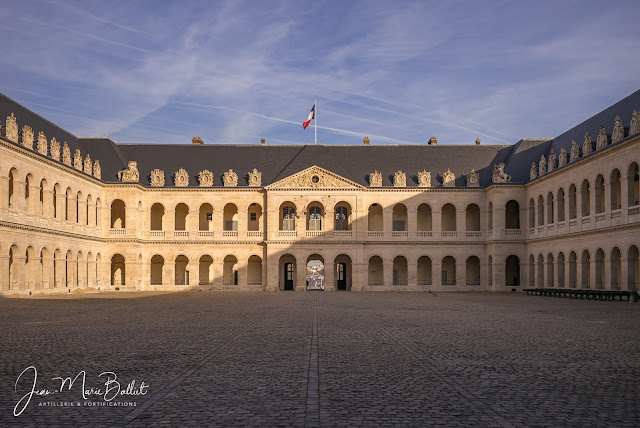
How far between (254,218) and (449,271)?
842 inches

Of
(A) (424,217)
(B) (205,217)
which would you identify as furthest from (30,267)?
(A) (424,217)

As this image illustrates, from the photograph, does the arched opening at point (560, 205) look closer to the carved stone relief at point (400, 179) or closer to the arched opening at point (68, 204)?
the carved stone relief at point (400, 179)

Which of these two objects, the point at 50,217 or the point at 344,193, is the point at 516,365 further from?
the point at 344,193

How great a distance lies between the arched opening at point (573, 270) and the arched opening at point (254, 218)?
3145 centimetres

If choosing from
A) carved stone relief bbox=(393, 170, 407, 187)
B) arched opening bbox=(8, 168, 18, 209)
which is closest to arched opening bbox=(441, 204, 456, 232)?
carved stone relief bbox=(393, 170, 407, 187)

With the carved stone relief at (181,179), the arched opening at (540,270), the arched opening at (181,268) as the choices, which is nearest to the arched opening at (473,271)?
the arched opening at (540,270)

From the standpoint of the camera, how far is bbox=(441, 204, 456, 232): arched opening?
69000mm

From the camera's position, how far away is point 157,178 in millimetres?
67188

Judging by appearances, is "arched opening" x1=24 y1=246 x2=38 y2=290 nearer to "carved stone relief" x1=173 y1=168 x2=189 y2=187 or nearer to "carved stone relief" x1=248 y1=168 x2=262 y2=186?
"carved stone relief" x1=173 y1=168 x2=189 y2=187

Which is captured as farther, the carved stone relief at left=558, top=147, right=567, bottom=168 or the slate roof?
the slate roof

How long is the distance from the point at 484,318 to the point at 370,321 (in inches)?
204

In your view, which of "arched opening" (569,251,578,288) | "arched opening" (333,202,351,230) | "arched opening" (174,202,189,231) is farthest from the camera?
"arched opening" (174,202,189,231)

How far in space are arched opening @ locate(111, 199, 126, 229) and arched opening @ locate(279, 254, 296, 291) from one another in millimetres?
16832

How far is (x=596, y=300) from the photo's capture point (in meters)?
42.4
